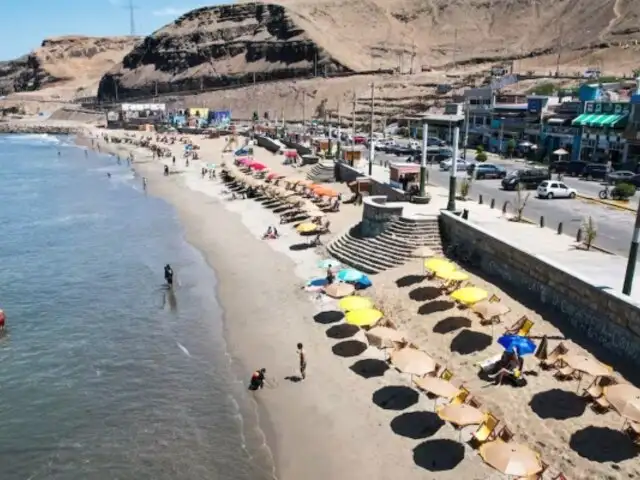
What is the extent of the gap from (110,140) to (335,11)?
278 ft

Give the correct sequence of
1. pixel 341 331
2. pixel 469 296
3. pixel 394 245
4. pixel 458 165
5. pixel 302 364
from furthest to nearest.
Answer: pixel 458 165 → pixel 394 245 → pixel 341 331 → pixel 469 296 → pixel 302 364

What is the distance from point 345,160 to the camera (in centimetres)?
4919

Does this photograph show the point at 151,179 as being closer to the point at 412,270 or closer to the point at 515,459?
the point at 412,270

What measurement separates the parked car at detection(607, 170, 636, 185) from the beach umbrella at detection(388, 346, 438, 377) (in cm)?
3013

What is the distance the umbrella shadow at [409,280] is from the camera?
902 inches

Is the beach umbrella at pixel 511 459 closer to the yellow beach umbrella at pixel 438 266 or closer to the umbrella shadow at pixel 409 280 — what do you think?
the yellow beach umbrella at pixel 438 266

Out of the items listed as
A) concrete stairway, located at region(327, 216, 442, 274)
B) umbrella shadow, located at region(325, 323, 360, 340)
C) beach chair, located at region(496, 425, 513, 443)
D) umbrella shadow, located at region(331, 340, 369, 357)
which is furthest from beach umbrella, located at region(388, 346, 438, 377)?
concrete stairway, located at region(327, 216, 442, 274)

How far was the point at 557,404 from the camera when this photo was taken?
48.6 ft

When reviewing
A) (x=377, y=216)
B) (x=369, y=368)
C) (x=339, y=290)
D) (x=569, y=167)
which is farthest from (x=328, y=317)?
(x=569, y=167)

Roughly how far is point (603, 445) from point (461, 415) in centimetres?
318

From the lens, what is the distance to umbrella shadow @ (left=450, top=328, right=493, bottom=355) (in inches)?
709

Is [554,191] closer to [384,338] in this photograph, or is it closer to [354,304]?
[354,304]

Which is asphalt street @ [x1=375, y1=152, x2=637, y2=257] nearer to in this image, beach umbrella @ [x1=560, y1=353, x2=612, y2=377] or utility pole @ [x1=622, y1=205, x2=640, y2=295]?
utility pole @ [x1=622, y1=205, x2=640, y2=295]

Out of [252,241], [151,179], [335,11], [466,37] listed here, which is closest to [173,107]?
[335,11]
